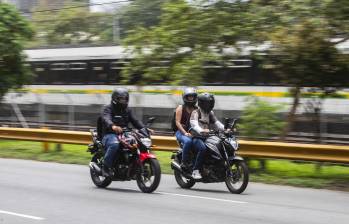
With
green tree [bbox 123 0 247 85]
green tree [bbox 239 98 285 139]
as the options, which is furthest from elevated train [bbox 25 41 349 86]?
green tree [bbox 239 98 285 139]

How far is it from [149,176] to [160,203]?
1136mm

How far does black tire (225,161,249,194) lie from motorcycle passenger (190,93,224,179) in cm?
56

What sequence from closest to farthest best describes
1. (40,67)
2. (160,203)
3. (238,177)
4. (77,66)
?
1. (160,203)
2. (238,177)
3. (77,66)
4. (40,67)

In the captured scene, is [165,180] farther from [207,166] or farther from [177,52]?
[177,52]

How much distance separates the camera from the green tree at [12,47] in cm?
2162

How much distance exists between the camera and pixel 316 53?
1227 cm

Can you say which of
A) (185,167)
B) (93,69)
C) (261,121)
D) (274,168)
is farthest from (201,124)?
(93,69)

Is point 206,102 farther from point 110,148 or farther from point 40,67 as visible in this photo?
point 40,67

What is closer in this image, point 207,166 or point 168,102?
point 207,166

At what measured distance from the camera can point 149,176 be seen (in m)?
10.3

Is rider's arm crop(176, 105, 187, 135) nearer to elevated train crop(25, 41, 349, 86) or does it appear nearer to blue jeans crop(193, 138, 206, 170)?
blue jeans crop(193, 138, 206, 170)

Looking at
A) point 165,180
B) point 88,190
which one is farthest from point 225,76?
point 88,190

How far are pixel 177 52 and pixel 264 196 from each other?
305 inches

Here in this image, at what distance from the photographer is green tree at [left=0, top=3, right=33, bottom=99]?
70.9 ft
